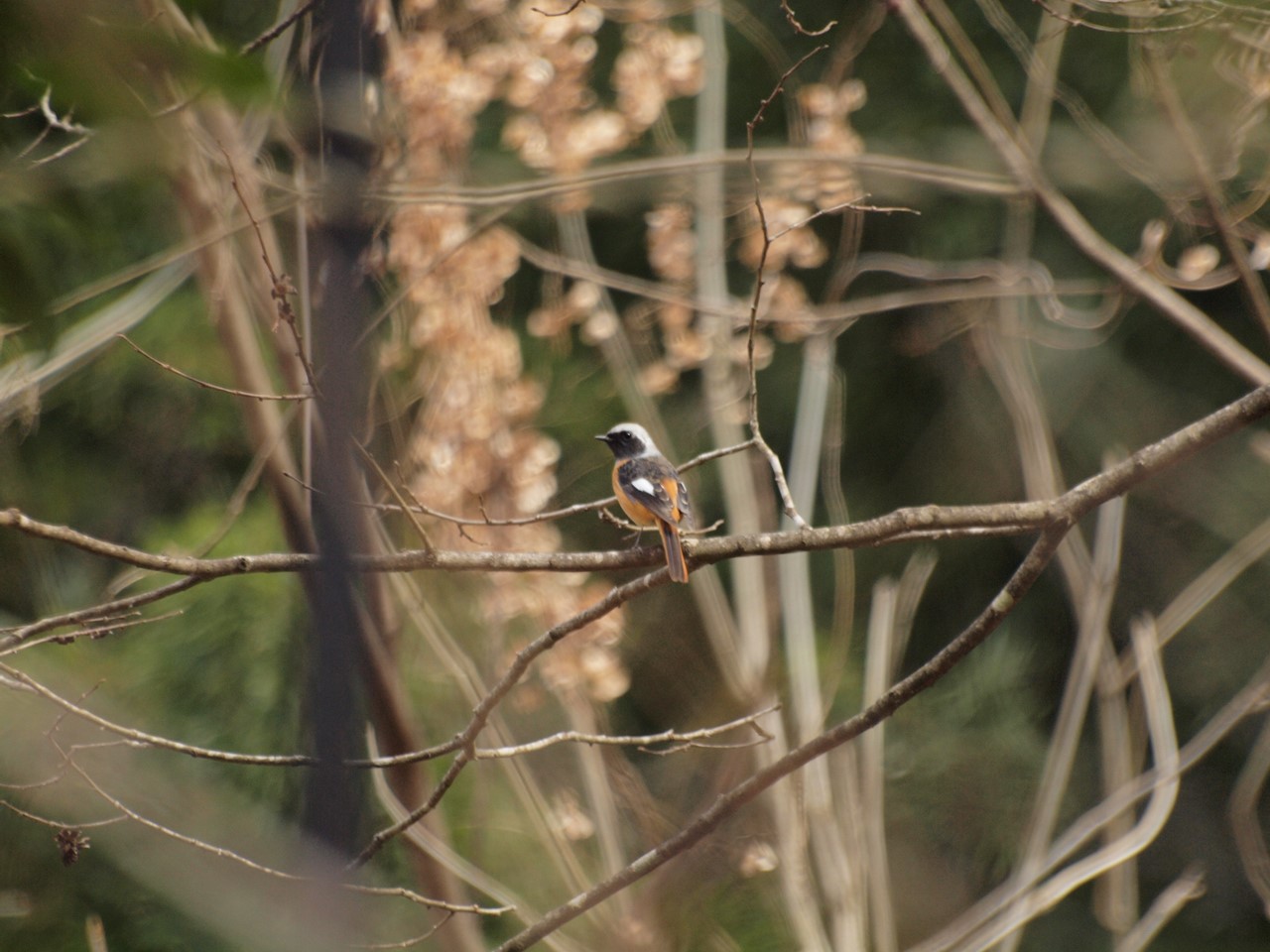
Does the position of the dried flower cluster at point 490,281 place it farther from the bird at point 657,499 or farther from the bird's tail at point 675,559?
the bird's tail at point 675,559

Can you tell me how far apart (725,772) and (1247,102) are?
2.72m

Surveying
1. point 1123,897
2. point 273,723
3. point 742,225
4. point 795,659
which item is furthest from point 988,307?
point 273,723

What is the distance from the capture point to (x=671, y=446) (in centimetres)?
579

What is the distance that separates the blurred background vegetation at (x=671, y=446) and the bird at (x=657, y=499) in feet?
1.67

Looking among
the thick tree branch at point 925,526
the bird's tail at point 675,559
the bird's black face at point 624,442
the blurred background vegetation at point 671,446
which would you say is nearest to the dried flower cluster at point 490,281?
the blurred background vegetation at point 671,446

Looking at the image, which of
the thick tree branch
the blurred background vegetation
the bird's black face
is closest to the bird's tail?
the thick tree branch

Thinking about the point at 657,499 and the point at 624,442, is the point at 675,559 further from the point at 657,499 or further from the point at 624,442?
the point at 624,442

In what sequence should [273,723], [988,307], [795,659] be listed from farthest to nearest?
[988,307]
[273,723]
[795,659]

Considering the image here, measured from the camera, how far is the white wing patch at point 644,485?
3.57 meters

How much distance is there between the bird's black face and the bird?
22 centimetres

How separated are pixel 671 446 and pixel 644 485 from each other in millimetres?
2157

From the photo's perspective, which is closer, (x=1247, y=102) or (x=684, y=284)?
(x=1247, y=102)

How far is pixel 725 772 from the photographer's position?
3877 mm

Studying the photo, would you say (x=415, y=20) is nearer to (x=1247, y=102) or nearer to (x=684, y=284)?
(x=684, y=284)
